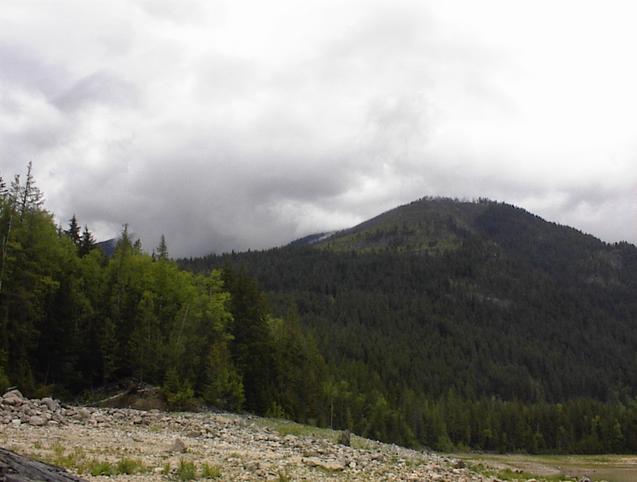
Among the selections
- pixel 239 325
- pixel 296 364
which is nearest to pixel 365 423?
pixel 296 364

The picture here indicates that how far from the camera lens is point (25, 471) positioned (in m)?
11.6

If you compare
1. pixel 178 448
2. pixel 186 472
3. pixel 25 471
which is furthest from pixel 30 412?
pixel 25 471

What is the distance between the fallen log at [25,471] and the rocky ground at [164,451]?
186 inches

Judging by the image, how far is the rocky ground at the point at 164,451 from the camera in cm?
1869

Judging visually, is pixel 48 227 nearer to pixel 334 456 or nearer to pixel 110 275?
pixel 110 275

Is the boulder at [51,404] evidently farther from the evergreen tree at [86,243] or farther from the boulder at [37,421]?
the evergreen tree at [86,243]

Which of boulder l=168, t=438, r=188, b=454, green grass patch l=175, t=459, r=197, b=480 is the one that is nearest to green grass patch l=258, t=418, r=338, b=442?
boulder l=168, t=438, r=188, b=454

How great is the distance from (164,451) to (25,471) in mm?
13004

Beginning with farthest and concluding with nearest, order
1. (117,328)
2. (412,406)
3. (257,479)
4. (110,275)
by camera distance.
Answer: (412,406) → (110,275) → (117,328) → (257,479)

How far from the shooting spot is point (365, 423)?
356 feet

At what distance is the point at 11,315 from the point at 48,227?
9298 millimetres

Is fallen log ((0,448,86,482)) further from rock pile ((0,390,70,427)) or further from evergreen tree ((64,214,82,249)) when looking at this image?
evergreen tree ((64,214,82,249))

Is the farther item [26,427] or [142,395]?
[142,395]

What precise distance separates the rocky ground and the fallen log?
4716mm
